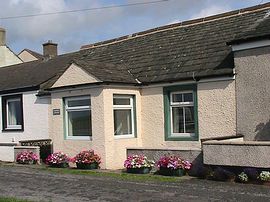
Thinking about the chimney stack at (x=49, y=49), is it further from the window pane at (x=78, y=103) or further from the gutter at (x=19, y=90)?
the window pane at (x=78, y=103)

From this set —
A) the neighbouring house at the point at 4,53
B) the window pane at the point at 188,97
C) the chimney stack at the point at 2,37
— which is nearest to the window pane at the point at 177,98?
the window pane at the point at 188,97

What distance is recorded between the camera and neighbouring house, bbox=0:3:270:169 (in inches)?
517

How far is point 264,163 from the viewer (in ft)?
35.5

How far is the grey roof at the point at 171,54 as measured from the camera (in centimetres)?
1508

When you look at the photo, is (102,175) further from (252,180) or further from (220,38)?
(220,38)

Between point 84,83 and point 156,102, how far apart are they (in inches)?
104

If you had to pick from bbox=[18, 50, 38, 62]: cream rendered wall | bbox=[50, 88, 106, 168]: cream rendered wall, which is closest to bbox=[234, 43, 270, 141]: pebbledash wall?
bbox=[50, 88, 106, 168]: cream rendered wall

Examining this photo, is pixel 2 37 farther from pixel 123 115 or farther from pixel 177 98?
pixel 177 98

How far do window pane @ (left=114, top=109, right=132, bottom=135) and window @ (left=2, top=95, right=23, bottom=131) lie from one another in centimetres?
707

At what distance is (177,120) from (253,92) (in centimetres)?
327

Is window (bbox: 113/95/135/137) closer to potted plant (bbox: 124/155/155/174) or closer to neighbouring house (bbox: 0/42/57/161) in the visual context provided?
potted plant (bbox: 124/155/155/174)

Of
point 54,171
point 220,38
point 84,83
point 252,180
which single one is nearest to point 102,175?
point 54,171

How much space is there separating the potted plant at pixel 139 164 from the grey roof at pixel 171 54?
293 cm

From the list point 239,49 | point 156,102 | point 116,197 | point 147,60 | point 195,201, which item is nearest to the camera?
point 195,201
